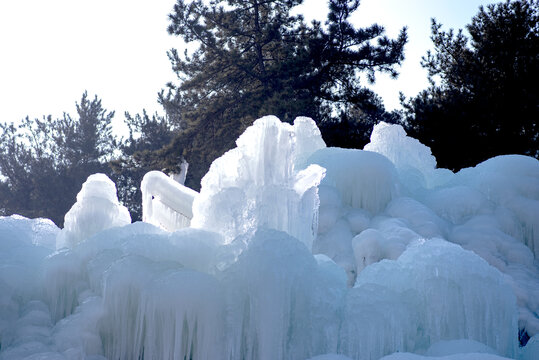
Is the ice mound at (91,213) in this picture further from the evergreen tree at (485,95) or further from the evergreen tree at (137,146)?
the evergreen tree at (137,146)

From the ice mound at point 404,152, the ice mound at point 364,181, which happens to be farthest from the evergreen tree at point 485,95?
the ice mound at point 364,181

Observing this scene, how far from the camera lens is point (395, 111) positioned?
19.2 meters

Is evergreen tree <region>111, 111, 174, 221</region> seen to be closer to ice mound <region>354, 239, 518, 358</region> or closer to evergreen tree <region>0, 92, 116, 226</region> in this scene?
evergreen tree <region>0, 92, 116, 226</region>

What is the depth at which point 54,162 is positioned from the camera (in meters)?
28.6

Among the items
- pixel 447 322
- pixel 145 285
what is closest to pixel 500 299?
pixel 447 322

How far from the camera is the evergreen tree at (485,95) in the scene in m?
17.5

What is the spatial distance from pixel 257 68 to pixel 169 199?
1194cm

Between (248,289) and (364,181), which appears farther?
(364,181)

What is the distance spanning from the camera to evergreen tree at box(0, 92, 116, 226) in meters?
26.7

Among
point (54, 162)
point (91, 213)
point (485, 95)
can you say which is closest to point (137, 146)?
point (54, 162)

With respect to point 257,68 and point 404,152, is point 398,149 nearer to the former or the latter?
point 404,152

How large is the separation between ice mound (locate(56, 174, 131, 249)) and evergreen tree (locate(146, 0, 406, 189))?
10.7 meters

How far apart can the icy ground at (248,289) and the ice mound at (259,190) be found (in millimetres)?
15

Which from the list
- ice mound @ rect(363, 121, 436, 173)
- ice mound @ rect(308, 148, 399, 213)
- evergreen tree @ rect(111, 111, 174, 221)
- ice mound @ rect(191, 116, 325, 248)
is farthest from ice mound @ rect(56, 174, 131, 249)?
evergreen tree @ rect(111, 111, 174, 221)
